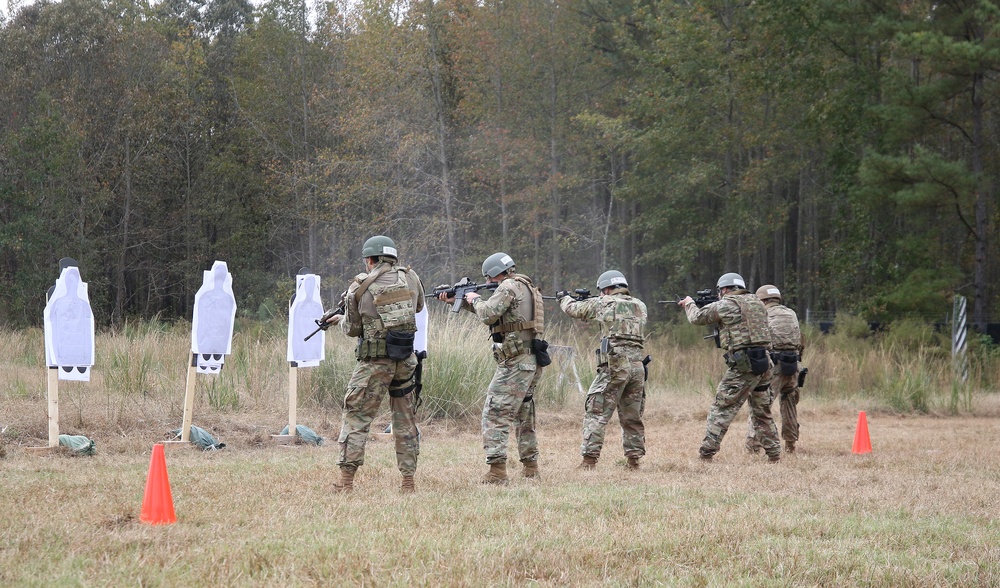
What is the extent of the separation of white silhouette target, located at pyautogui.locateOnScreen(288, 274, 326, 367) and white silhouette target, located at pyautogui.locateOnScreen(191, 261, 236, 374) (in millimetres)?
993

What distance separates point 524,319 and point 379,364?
1522 mm

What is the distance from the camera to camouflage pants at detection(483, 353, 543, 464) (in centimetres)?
881

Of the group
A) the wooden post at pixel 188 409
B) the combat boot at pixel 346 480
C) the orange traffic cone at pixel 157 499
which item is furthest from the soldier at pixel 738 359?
the orange traffic cone at pixel 157 499

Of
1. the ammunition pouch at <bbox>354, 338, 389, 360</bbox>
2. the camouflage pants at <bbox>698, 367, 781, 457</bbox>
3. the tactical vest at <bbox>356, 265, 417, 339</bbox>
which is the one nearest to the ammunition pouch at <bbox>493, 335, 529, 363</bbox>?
the tactical vest at <bbox>356, 265, 417, 339</bbox>

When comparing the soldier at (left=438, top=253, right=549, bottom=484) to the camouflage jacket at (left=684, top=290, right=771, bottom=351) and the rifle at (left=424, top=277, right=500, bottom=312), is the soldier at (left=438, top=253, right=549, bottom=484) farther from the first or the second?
the camouflage jacket at (left=684, top=290, right=771, bottom=351)

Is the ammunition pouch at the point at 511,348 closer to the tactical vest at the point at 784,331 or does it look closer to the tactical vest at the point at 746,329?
the tactical vest at the point at 746,329

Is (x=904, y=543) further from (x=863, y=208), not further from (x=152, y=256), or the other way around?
(x=152, y=256)

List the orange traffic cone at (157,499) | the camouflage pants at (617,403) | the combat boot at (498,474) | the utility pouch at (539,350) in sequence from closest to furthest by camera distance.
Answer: the orange traffic cone at (157,499) < the combat boot at (498,474) < the utility pouch at (539,350) < the camouflage pants at (617,403)

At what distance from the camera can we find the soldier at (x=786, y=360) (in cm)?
1206

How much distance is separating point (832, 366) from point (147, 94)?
24.1 metres

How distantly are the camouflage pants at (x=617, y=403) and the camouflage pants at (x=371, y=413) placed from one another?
236cm

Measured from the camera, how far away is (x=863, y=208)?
1110 inches

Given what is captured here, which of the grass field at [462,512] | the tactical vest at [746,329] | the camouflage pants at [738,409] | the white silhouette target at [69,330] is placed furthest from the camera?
the tactical vest at [746,329]

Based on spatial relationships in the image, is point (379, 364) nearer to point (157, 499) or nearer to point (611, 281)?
point (157, 499)
